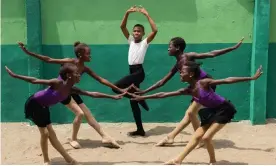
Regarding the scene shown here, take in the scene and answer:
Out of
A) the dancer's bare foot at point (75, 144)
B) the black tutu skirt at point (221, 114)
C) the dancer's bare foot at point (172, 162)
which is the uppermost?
the black tutu skirt at point (221, 114)

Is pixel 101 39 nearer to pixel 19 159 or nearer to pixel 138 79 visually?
pixel 138 79

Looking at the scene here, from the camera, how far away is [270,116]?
8.01 m

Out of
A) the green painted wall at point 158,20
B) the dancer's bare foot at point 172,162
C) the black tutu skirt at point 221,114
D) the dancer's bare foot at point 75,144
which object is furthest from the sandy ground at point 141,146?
the green painted wall at point 158,20

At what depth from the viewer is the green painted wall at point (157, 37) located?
7.75 m

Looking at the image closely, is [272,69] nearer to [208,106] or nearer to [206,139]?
[208,106]

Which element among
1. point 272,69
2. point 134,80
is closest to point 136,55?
point 134,80

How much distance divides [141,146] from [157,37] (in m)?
2.15

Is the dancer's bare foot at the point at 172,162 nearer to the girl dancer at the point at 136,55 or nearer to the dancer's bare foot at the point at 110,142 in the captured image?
the dancer's bare foot at the point at 110,142

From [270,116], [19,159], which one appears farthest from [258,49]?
[19,159]

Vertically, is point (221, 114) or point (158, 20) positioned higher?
point (158, 20)

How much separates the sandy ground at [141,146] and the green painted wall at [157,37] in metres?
0.61

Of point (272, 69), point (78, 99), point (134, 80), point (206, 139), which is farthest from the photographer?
point (272, 69)

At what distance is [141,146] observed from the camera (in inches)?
260

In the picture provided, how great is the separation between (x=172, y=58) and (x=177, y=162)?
2.74 meters
